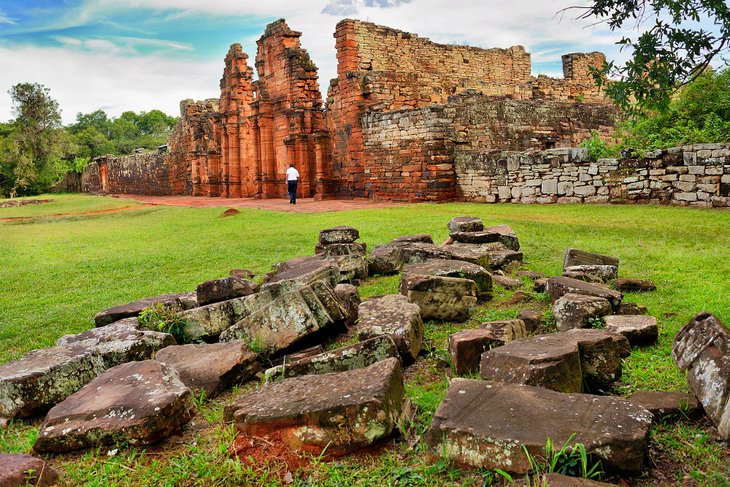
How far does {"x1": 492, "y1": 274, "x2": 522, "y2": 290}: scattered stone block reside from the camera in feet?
18.9

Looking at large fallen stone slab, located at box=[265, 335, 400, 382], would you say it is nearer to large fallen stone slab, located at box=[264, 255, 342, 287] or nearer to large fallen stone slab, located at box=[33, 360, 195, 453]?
large fallen stone slab, located at box=[33, 360, 195, 453]

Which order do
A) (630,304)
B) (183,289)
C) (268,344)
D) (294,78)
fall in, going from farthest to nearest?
(294,78)
(183,289)
(630,304)
(268,344)

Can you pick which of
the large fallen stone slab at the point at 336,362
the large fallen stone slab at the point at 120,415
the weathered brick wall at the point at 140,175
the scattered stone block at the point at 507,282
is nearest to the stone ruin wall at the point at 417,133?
the weathered brick wall at the point at 140,175

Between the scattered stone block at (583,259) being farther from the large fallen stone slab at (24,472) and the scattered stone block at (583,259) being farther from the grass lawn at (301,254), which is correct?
the large fallen stone slab at (24,472)

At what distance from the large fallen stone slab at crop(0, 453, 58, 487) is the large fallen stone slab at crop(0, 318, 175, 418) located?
101cm

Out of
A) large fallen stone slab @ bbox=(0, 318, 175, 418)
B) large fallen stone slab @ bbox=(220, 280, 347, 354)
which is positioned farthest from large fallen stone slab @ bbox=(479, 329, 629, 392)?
large fallen stone slab @ bbox=(0, 318, 175, 418)

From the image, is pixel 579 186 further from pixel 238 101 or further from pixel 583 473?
pixel 238 101

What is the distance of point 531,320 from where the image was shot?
4.49 m

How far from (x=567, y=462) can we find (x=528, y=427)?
21 centimetres

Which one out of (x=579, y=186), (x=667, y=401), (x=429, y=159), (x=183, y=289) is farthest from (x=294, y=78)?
(x=667, y=401)

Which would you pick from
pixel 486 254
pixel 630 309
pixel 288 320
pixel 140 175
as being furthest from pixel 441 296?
pixel 140 175

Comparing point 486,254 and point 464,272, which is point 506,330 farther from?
point 486,254

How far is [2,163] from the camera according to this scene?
49.3 metres

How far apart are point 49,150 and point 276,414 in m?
55.3
